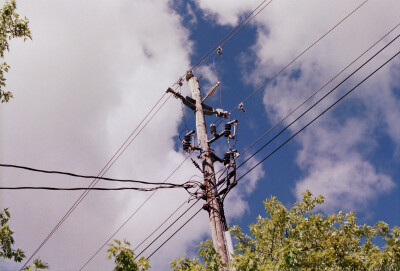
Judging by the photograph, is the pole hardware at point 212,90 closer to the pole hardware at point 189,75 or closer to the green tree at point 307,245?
the pole hardware at point 189,75

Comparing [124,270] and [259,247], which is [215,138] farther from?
[259,247]

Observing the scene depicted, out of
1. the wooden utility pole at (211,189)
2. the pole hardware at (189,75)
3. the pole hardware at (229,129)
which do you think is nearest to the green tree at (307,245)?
the wooden utility pole at (211,189)

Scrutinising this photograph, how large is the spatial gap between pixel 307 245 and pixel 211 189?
5446 mm

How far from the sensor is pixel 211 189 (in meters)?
7.84

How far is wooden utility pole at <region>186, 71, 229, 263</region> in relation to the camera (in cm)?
689

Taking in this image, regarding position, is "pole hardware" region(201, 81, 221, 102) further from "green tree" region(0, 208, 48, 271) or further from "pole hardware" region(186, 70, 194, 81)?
"green tree" region(0, 208, 48, 271)

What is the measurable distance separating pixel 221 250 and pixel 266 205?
7687 mm

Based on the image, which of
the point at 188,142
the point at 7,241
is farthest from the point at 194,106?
the point at 7,241

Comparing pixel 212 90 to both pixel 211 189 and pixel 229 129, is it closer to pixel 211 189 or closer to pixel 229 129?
pixel 229 129

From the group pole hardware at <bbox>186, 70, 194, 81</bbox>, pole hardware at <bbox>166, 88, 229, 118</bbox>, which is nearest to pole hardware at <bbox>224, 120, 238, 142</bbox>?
pole hardware at <bbox>166, 88, 229, 118</bbox>

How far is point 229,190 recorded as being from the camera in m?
7.88

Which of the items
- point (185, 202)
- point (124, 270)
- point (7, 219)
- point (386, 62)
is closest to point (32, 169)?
point (124, 270)

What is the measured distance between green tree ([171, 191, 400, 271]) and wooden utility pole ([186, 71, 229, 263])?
27 centimetres

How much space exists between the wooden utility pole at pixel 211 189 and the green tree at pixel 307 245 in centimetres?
27
